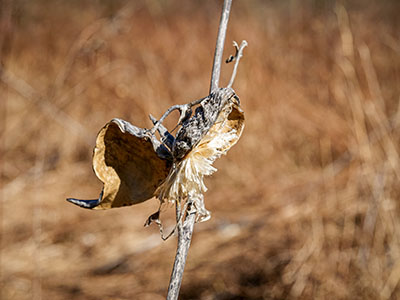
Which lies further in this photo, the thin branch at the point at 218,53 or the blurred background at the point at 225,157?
the blurred background at the point at 225,157

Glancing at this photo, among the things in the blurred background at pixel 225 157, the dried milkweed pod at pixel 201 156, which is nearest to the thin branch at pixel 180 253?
the dried milkweed pod at pixel 201 156

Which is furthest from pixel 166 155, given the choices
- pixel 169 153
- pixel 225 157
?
pixel 225 157

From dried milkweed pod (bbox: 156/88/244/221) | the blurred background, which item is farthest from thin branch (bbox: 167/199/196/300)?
the blurred background

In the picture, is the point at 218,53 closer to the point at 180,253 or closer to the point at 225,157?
the point at 180,253

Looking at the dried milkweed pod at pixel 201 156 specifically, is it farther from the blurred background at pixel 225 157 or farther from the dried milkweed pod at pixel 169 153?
the blurred background at pixel 225 157

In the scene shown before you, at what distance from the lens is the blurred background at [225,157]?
136 centimetres

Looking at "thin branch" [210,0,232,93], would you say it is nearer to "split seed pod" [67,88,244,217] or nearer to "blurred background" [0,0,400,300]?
"split seed pod" [67,88,244,217]

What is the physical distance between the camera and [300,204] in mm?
1702

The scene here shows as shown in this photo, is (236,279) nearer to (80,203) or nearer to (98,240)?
(98,240)

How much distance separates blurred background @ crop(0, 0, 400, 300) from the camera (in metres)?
1.36

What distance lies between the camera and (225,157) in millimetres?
2297

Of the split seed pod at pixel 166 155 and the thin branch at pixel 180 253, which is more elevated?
the split seed pod at pixel 166 155

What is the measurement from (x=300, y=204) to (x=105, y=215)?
78 centimetres

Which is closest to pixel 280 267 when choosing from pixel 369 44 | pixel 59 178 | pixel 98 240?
pixel 98 240
